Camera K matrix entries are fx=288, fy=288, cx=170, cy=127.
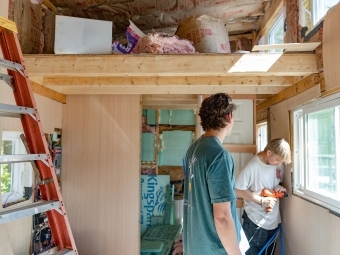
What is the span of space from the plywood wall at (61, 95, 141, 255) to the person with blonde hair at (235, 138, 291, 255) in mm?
1231

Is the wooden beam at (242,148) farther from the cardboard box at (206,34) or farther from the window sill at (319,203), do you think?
the cardboard box at (206,34)

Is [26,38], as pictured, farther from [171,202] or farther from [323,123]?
[171,202]

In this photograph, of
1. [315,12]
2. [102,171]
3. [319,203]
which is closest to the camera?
[319,203]

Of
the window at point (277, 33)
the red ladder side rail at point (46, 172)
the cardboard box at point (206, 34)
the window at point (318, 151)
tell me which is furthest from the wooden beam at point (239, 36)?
the red ladder side rail at point (46, 172)

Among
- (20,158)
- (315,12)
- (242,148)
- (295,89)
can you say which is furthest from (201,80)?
(20,158)

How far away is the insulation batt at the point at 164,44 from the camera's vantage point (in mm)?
2359

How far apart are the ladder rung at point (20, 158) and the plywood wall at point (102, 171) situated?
182cm

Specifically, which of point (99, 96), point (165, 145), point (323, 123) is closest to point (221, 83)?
point (323, 123)

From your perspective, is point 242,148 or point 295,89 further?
point 242,148

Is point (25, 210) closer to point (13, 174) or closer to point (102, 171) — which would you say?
point (13, 174)

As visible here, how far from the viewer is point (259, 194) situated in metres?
2.86

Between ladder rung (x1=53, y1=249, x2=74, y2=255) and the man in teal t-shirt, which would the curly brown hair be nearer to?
the man in teal t-shirt

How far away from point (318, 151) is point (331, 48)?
35.9 inches

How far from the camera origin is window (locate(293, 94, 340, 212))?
205 centimetres
